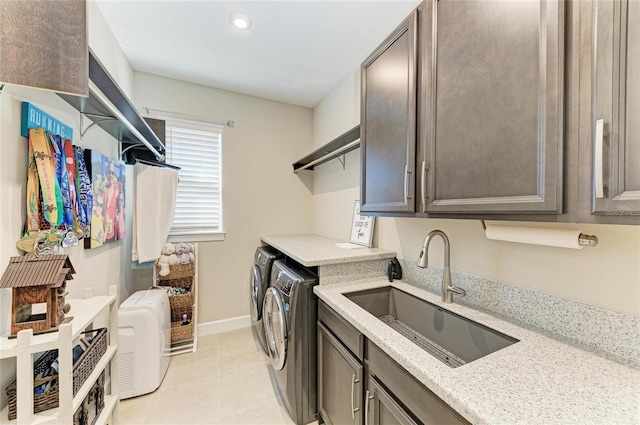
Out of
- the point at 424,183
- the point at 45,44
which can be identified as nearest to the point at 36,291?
the point at 45,44

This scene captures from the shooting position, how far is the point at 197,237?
272 cm

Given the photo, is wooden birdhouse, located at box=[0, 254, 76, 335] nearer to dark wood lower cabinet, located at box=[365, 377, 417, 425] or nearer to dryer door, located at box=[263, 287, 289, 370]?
dryer door, located at box=[263, 287, 289, 370]

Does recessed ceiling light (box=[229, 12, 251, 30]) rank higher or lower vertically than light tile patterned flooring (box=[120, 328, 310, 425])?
higher

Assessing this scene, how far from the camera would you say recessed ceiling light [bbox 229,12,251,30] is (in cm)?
174

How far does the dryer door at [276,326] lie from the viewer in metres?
1.61

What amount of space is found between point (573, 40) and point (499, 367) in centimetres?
100

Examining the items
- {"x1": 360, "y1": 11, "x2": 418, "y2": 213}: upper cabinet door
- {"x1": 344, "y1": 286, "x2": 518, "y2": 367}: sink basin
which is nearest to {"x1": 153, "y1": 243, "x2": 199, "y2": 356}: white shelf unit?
{"x1": 344, "y1": 286, "x2": 518, "y2": 367}: sink basin

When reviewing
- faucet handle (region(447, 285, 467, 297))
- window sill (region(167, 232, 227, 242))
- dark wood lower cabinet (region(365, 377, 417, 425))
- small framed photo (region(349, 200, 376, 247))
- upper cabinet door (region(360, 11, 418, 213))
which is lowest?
dark wood lower cabinet (region(365, 377, 417, 425))

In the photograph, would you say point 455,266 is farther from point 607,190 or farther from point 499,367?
point 607,190

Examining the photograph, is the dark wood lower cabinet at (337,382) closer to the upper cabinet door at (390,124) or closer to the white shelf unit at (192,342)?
the upper cabinet door at (390,124)

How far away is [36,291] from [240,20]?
1981 millimetres

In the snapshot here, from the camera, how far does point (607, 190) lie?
61 centimetres

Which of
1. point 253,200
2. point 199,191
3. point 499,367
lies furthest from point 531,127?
point 199,191

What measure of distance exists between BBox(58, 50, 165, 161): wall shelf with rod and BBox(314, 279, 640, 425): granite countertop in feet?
5.83
